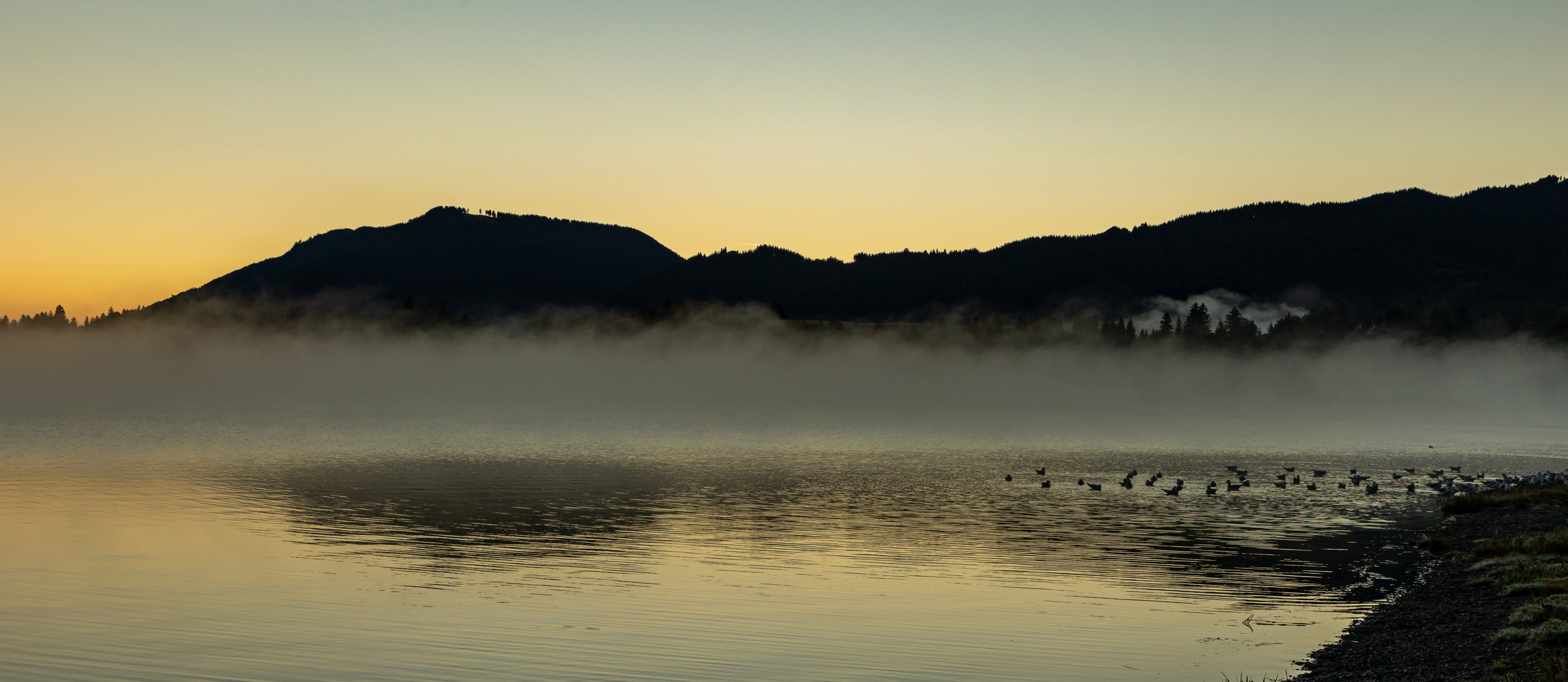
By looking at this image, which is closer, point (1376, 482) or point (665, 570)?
point (665, 570)

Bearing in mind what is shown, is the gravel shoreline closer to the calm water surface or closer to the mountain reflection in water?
the calm water surface

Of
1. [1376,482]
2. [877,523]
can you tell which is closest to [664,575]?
[877,523]

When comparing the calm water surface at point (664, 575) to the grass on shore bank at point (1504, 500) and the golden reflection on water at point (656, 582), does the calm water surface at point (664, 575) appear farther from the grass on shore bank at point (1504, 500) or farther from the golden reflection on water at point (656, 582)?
the grass on shore bank at point (1504, 500)

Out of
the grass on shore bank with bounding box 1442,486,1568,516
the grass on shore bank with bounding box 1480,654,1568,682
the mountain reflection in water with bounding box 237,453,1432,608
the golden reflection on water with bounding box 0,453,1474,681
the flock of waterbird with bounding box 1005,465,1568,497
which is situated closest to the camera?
the grass on shore bank with bounding box 1480,654,1568,682

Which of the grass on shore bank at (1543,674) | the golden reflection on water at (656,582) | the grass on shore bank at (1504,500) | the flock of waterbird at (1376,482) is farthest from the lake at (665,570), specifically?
the grass on shore bank at (1543,674)

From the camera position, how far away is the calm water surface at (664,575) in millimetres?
27609

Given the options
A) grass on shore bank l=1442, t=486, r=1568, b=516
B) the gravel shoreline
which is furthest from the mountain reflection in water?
grass on shore bank l=1442, t=486, r=1568, b=516

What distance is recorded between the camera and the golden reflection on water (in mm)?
27547

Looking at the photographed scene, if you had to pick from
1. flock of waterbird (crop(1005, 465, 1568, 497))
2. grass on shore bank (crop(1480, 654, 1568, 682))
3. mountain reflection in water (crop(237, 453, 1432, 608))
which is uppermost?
grass on shore bank (crop(1480, 654, 1568, 682))

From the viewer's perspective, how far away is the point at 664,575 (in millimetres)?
40469

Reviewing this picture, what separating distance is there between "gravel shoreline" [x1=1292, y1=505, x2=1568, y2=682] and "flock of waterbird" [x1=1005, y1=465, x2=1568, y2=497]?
34663 mm

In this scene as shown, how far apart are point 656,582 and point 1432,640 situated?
21.7 m

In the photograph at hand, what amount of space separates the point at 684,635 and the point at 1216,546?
90.0 feet

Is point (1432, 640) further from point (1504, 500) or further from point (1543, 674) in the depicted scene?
point (1504, 500)
